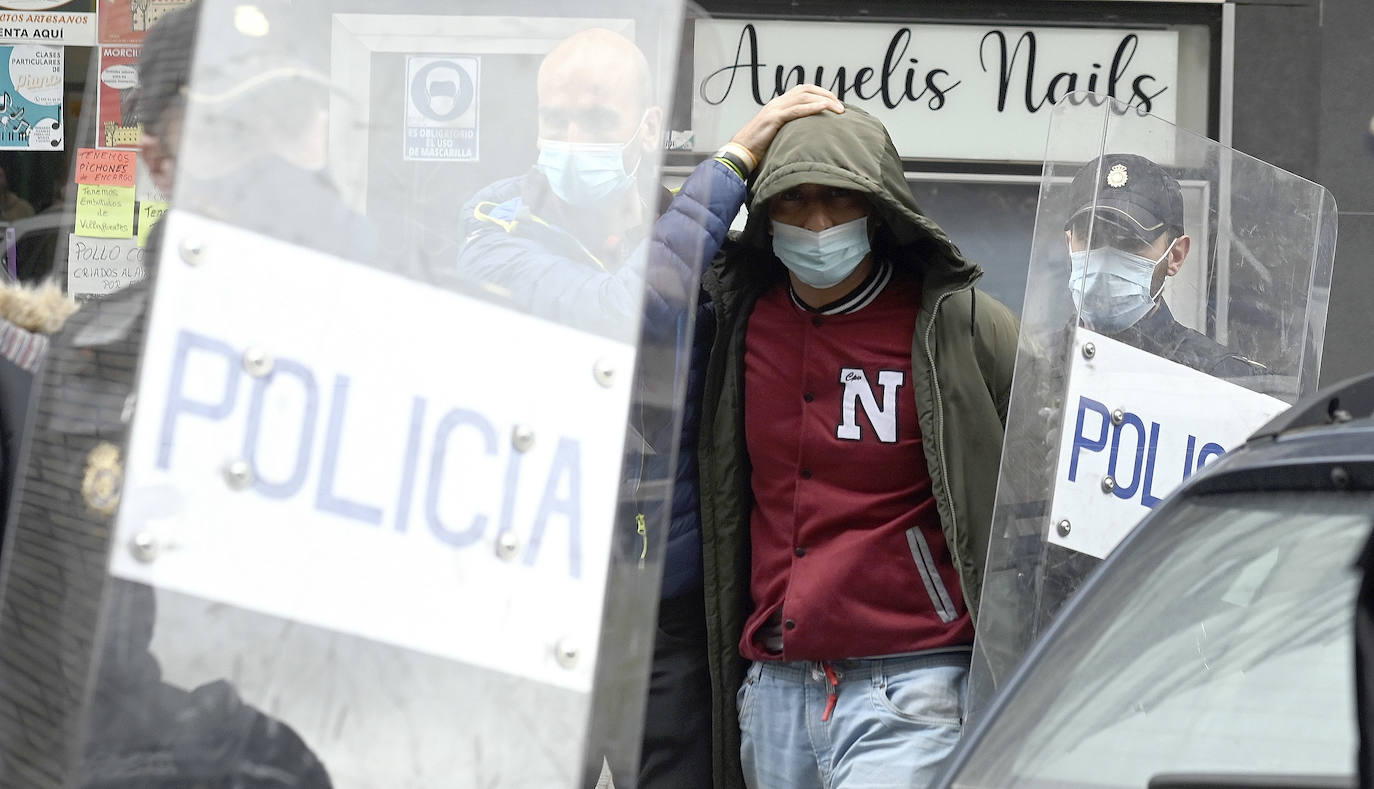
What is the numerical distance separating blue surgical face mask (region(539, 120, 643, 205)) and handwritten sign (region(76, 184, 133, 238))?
2.45 ft

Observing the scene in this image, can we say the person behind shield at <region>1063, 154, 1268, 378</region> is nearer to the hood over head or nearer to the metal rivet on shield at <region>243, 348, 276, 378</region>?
the hood over head

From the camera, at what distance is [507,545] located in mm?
1643

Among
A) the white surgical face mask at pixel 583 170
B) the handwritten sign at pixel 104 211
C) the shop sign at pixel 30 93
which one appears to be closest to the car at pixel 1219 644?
the white surgical face mask at pixel 583 170

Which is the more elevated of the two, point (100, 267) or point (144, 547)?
point (100, 267)

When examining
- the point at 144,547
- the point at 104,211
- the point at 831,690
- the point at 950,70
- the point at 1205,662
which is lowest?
the point at 831,690

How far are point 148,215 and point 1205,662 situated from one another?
1453mm

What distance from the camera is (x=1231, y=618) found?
6.52 feet

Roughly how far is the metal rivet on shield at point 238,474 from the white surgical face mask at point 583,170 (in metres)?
0.49

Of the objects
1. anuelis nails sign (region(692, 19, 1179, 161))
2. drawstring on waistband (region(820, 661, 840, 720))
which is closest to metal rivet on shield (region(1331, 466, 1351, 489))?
drawstring on waistband (region(820, 661, 840, 720))

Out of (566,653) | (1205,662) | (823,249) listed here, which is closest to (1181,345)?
(823,249)

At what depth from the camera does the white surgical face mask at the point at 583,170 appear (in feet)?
5.70

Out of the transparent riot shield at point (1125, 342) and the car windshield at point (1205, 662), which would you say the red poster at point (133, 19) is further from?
the transparent riot shield at point (1125, 342)

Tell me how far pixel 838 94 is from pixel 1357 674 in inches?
221

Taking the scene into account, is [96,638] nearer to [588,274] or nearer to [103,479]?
[103,479]
